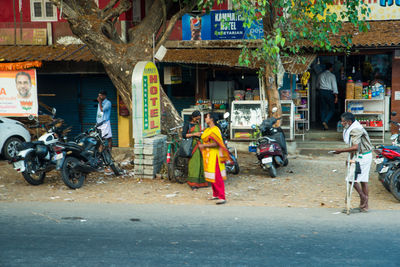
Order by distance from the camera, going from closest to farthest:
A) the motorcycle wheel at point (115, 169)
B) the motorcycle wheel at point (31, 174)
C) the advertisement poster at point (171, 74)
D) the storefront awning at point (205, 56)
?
the motorcycle wheel at point (31, 174) → the motorcycle wheel at point (115, 169) → the storefront awning at point (205, 56) → the advertisement poster at point (171, 74)

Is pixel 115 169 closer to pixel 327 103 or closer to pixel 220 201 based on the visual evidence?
pixel 220 201

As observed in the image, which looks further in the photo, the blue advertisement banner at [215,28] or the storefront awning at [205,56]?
the blue advertisement banner at [215,28]

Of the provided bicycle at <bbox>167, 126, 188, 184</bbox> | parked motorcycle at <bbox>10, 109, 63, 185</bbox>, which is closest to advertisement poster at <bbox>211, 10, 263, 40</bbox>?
bicycle at <bbox>167, 126, 188, 184</bbox>

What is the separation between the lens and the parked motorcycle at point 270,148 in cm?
1045

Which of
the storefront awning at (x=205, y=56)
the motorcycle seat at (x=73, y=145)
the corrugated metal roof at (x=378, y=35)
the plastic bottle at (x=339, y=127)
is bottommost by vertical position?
the motorcycle seat at (x=73, y=145)

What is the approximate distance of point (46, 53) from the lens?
48.4ft

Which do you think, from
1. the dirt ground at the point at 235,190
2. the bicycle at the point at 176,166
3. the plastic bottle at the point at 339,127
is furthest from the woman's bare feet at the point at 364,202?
the plastic bottle at the point at 339,127

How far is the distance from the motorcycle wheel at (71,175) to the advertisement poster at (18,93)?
4.50 m

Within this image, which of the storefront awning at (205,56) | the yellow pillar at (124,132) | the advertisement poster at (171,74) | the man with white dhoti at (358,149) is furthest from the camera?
the yellow pillar at (124,132)

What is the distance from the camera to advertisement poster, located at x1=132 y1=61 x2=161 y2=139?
10.2 m

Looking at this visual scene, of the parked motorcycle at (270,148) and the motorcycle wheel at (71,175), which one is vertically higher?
the parked motorcycle at (270,148)

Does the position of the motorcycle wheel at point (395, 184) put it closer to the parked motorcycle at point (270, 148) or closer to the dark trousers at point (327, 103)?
the parked motorcycle at point (270, 148)

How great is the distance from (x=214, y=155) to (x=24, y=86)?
7654 mm

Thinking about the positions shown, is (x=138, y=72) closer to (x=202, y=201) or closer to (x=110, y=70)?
(x=110, y=70)
